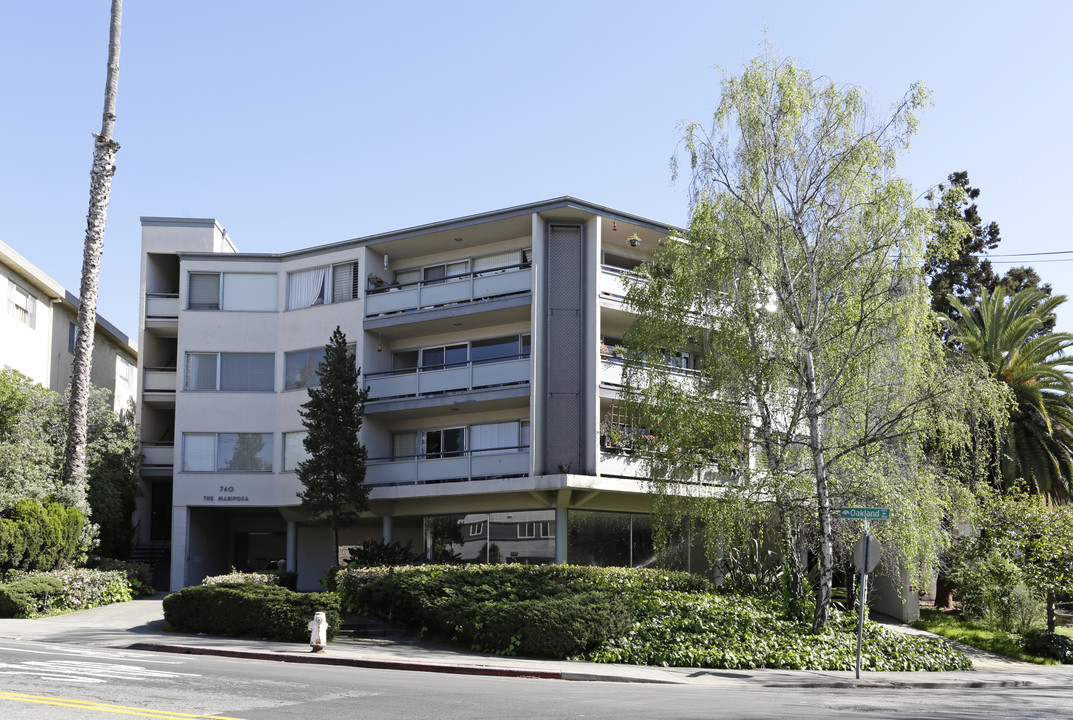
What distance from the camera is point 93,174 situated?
2828cm

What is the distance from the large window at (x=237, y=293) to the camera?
33.7 meters

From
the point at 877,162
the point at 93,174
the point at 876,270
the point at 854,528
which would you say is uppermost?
the point at 93,174

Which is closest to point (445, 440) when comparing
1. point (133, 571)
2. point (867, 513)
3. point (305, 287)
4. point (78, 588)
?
point (305, 287)

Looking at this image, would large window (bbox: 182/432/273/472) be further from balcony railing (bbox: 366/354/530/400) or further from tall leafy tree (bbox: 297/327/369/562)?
balcony railing (bbox: 366/354/530/400)

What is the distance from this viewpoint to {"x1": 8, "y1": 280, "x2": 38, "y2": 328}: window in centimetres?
3225

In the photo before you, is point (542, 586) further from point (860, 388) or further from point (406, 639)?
point (860, 388)

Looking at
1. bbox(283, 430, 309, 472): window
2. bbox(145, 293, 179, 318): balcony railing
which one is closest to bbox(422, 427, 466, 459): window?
bbox(283, 430, 309, 472): window

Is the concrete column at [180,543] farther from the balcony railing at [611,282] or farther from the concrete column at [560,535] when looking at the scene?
the balcony railing at [611,282]

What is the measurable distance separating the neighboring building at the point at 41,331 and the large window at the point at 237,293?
5394 millimetres

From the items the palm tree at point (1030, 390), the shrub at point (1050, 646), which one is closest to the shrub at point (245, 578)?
the shrub at point (1050, 646)

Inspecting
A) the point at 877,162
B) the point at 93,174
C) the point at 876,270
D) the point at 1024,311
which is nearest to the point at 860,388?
the point at 876,270

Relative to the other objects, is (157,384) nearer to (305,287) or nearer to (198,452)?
(198,452)

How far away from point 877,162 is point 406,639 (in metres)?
14.5

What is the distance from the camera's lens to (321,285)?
3319cm
